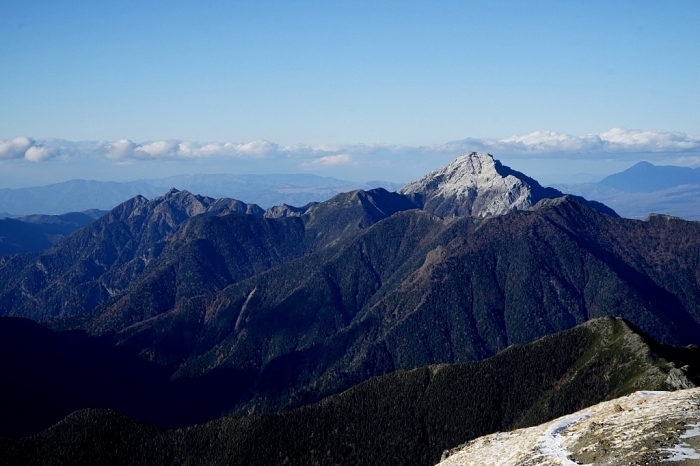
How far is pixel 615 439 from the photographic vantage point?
81062mm

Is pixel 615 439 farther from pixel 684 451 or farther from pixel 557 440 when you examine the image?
pixel 557 440

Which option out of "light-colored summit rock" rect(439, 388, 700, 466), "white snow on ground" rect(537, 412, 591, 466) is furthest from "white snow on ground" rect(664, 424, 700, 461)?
"white snow on ground" rect(537, 412, 591, 466)

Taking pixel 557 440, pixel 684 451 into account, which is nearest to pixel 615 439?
pixel 684 451

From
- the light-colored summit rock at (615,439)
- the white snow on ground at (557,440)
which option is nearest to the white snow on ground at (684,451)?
the light-colored summit rock at (615,439)

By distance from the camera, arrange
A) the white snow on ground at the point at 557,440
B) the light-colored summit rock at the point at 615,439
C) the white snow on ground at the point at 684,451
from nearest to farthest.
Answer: the white snow on ground at the point at 684,451 < the light-colored summit rock at the point at 615,439 < the white snow on ground at the point at 557,440

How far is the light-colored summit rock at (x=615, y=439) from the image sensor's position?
247 ft

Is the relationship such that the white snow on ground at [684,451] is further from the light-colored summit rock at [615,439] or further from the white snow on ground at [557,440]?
the white snow on ground at [557,440]

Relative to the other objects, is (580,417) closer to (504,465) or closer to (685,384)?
(504,465)

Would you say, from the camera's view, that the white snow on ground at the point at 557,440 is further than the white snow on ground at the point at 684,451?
Yes

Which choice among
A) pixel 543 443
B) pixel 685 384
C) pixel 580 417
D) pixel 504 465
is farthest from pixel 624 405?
pixel 685 384

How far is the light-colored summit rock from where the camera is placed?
75.3 metres

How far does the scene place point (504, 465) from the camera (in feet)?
289

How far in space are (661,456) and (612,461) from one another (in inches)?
196

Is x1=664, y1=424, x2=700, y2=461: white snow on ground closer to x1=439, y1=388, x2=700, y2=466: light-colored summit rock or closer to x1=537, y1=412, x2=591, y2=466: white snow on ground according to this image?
x1=439, y1=388, x2=700, y2=466: light-colored summit rock
